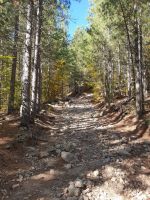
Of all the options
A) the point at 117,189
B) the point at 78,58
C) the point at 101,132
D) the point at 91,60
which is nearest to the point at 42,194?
the point at 117,189

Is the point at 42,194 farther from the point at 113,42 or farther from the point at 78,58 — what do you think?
the point at 78,58

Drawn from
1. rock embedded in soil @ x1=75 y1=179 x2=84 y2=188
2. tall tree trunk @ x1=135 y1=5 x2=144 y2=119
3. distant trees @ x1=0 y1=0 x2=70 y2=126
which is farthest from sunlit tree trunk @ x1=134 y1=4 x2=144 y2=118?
rock embedded in soil @ x1=75 y1=179 x2=84 y2=188

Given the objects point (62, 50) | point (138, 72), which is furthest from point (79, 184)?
point (62, 50)

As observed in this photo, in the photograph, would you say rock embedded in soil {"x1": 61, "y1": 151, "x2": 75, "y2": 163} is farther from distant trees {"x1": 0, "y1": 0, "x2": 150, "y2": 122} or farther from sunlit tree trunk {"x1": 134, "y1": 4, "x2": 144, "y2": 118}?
sunlit tree trunk {"x1": 134, "y1": 4, "x2": 144, "y2": 118}

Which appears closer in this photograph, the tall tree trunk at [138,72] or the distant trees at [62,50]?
the distant trees at [62,50]

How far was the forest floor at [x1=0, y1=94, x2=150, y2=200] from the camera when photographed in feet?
29.7

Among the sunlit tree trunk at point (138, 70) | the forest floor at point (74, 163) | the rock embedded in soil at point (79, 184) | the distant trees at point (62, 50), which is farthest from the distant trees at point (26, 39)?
the sunlit tree trunk at point (138, 70)

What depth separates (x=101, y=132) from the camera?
17.7 meters

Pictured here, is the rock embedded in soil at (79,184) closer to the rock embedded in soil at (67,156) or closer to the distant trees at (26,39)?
the rock embedded in soil at (67,156)

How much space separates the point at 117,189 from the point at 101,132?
28.0ft

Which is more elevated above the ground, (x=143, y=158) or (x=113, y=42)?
(x=113, y=42)

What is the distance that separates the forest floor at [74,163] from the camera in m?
9.06

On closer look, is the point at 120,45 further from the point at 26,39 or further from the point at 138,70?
the point at 26,39

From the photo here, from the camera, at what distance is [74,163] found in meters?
11.6
